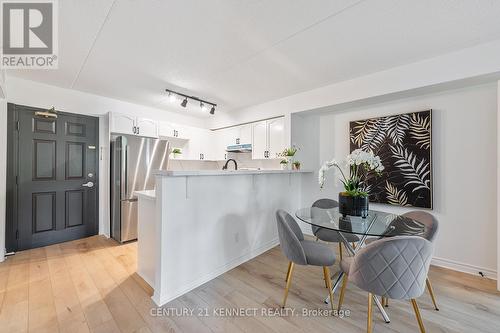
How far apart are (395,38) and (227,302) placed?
3031 millimetres

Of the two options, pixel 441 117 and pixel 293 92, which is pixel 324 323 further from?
pixel 293 92

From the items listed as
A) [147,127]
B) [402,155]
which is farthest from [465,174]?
[147,127]

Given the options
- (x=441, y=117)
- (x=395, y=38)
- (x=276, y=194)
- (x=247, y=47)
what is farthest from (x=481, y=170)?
(x=247, y=47)

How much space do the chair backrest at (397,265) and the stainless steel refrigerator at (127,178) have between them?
3.42 meters

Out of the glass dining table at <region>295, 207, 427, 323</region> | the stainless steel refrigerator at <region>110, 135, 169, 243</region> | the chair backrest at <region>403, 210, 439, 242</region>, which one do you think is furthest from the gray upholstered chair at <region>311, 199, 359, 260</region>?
the stainless steel refrigerator at <region>110, 135, 169, 243</region>

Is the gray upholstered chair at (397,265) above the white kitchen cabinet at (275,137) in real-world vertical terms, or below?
below

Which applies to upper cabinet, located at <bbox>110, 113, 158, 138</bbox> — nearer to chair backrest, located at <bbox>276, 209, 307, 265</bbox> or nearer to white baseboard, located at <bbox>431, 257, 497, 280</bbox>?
chair backrest, located at <bbox>276, 209, 307, 265</bbox>

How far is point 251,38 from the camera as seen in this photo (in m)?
2.04

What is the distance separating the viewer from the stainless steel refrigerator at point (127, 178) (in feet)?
11.0

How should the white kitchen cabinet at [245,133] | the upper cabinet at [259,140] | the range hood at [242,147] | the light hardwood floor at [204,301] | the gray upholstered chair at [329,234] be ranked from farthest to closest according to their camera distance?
the white kitchen cabinet at [245,133] < the range hood at [242,147] < the upper cabinet at [259,140] < the gray upholstered chair at [329,234] < the light hardwood floor at [204,301]

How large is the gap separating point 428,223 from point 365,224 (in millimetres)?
631

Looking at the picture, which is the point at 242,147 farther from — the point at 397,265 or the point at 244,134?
the point at 397,265

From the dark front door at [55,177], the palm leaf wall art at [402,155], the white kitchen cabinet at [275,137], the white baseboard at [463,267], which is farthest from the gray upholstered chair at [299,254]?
the dark front door at [55,177]

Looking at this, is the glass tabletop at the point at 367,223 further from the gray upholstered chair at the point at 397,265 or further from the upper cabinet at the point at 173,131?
the upper cabinet at the point at 173,131
